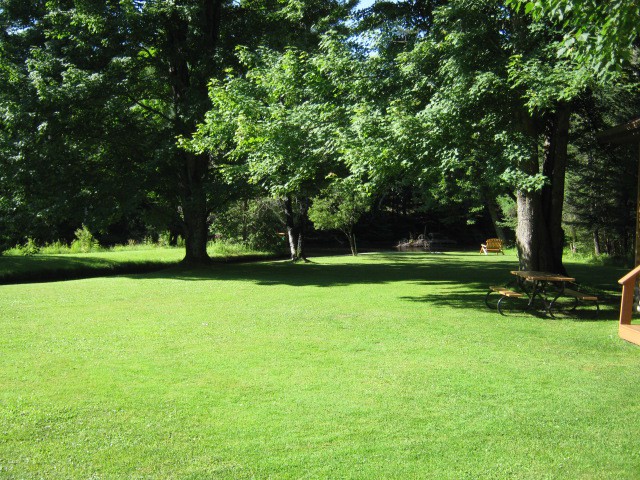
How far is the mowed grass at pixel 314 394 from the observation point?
4398 millimetres

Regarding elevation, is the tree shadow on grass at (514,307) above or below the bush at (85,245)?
below

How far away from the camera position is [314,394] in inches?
235

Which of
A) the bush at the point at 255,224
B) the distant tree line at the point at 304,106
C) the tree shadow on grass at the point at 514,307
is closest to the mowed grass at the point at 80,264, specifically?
the distant tree line at the point at 304,106

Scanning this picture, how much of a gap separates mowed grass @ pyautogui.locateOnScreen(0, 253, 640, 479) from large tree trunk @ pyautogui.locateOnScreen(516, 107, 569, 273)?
2898mm

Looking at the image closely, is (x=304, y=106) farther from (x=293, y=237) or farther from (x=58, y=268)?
(x=293, y=237)

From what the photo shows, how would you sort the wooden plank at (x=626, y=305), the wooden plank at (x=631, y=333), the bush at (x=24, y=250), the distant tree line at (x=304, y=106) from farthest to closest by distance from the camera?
the bush at (x=24, y=250) < the distant tree line at (x=304, y=106) < the wooden plank at (x=626, y=305) < the wooden plank at (x=631, y=333)

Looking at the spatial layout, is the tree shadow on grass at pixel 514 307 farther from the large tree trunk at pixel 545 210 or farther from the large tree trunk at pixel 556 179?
the large tree trunk at pixel 556 179

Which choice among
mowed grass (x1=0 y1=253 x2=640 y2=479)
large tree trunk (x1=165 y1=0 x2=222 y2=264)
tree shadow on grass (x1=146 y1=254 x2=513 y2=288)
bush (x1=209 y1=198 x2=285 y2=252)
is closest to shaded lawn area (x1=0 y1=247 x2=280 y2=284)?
large tree trunk (x1=165 y1=0 x2=222 y2=264)

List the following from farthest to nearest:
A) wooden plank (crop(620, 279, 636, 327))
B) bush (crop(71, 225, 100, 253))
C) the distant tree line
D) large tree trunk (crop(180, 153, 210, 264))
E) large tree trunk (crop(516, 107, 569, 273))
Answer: bush (crop(71, 225, 100, 253))
large tree trunk (crop(180, 153, 210, 264))
large tree trunk (crop(516, 107, 569, 273))
the distant tree line
wooden plank (crop(620, 279, 636, 327))

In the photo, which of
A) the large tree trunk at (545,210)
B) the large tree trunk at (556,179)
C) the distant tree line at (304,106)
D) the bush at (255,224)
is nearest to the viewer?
the distant tree line at (304,106)

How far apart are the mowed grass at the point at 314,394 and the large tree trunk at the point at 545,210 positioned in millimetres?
2898

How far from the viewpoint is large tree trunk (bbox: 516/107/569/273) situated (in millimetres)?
13961

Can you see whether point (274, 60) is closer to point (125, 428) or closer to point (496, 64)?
point (496, 64)

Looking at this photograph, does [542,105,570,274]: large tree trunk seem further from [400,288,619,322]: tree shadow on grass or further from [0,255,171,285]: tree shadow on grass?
[0,255,171,285]: tree shadow on grass
